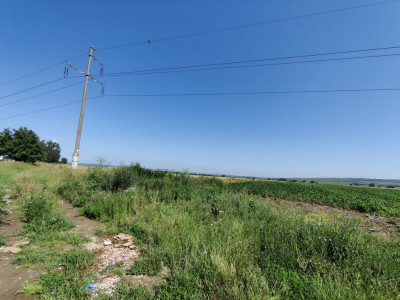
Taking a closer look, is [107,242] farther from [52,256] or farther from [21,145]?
[21,145]

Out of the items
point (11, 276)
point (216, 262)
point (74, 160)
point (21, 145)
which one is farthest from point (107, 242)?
point (21, 145)

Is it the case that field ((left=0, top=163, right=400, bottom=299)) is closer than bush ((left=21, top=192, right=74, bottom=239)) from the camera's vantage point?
A: Yes

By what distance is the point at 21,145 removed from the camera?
33.2m

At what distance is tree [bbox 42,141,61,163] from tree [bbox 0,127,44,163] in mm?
49469

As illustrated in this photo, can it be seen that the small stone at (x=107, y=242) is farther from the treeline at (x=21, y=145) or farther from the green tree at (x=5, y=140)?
the green tree at (x=5, y=140)

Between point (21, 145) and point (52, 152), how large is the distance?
68205 millimetres

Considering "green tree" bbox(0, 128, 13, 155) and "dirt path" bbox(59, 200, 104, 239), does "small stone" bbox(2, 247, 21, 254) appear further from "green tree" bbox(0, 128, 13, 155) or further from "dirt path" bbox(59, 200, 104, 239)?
"green tree" bbox(0, 128, 13, 155)

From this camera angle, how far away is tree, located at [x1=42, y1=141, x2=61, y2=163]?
8150cm

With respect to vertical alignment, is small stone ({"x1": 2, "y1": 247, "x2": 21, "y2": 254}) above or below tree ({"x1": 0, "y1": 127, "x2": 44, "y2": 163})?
below

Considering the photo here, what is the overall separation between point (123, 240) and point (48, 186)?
8831 millimetres

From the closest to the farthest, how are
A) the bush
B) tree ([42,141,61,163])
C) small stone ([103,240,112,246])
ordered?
small stone ([103,240,112,246]) → the bush → tree ([42,141,61,163])

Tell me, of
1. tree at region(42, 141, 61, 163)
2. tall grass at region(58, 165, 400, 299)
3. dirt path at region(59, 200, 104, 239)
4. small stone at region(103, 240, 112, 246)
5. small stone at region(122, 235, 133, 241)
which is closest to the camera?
tall grass at region(58, 165, 400, 299)

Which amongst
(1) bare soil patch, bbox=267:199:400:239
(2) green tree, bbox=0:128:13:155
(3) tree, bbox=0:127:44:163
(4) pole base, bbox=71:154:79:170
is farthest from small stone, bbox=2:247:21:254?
(2) green tree, bbox=0:128:13:155

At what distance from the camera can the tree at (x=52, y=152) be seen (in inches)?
3209
